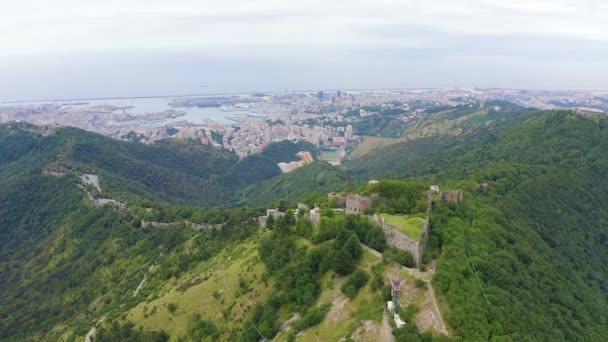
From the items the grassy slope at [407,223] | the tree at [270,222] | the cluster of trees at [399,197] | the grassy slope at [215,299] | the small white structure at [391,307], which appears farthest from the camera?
the tree at [270,222]

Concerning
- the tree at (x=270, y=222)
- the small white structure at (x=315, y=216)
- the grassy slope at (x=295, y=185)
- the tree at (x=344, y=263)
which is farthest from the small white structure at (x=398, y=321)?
the grassy slope at (x=295, y=185)

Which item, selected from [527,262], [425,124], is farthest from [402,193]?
[425,124]

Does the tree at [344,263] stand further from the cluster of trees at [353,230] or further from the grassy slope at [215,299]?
the grassy slope at [215,299]

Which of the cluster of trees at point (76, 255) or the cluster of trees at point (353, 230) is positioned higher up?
the cluster of trees at point (353, 230)

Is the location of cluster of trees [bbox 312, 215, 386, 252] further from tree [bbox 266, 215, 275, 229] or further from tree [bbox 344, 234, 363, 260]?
tree [bbox 266, 215, 275, 229]

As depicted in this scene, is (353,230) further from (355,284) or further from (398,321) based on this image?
(398,321)

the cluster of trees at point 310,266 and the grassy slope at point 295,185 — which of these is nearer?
the cluster of trees at point 310,266

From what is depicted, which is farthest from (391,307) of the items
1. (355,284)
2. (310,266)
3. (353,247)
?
(310,266)

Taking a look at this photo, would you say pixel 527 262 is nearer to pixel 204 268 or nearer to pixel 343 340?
pixel 343 340
